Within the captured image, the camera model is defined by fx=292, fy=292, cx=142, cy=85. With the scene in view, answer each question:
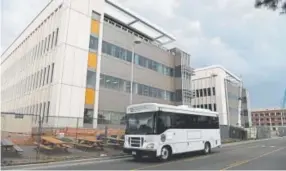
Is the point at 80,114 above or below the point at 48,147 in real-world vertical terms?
above

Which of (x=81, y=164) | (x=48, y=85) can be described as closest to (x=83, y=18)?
(x=48, y=85)

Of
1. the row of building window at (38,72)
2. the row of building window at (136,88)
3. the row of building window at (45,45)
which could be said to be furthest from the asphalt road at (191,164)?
the row of building window at (45,45)

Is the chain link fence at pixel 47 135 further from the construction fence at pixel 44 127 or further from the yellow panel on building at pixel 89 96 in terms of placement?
the yellow panel on building at pixel 89 96

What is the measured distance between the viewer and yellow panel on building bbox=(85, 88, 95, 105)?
3238cm

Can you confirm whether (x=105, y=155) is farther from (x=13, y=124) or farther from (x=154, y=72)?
(x=154, y=72)

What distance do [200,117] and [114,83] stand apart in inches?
685

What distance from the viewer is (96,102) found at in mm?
33281

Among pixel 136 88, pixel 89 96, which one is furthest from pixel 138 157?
pixel 136 88

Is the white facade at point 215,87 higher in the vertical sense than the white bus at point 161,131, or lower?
higher

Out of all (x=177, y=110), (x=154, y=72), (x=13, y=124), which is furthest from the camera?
(x=154, y=72)

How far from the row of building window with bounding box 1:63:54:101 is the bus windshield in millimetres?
16612

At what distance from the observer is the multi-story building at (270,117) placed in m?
125

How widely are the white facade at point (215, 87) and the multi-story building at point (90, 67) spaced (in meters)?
21.4

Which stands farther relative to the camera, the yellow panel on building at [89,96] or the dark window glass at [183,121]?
the yellow panel on building at [89,96]
